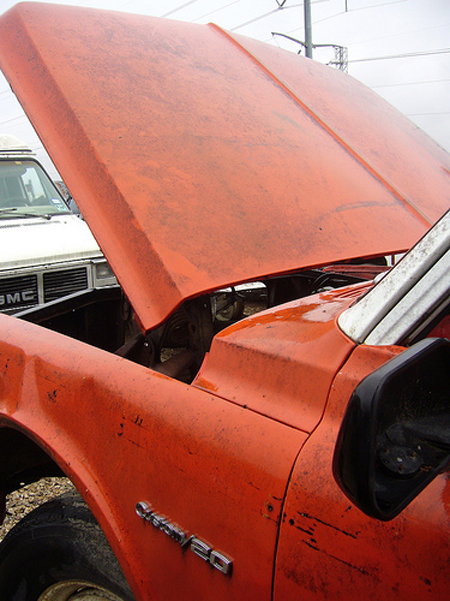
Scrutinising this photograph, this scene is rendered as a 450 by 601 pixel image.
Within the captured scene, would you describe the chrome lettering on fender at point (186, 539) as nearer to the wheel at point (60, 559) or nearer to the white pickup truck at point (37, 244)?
the wheel at point (60, 559)

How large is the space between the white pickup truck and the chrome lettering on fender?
226cm

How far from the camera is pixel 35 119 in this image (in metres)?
1.61

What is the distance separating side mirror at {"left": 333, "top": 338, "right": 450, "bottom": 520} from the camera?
0.58 meters

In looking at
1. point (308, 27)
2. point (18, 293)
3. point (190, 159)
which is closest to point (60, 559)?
point (190, 159)

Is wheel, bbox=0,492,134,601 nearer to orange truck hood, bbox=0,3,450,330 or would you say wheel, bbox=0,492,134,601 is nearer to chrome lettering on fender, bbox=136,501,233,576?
chrome lettering on fender, bbox=136,501,233,576

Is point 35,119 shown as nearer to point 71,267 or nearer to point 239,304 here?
point 239,304

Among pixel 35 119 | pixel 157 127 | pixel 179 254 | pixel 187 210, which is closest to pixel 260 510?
pixel 179 254

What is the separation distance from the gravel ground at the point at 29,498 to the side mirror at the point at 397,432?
231 centimetres

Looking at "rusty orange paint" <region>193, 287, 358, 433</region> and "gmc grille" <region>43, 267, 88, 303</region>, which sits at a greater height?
"rusty orange paint" <region>193, 287, 358, 433</region>

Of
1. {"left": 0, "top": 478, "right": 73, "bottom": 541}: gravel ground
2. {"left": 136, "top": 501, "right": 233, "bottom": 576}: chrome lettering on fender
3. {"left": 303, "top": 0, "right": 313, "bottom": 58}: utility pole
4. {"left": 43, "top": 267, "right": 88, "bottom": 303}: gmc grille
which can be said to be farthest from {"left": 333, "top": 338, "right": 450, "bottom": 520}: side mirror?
{"left": 303, "top": 0, "right": 313, "bottom": 58}: utility pole

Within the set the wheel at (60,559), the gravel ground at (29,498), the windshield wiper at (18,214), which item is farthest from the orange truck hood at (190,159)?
the windshield wiper at (18,214)

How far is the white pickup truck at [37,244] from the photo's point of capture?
139 inches

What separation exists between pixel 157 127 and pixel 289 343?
99 centimetres

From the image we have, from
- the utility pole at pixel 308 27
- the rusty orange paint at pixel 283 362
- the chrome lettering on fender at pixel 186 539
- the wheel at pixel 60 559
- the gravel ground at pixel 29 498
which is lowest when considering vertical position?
the gravel ground at pixel 29 498
